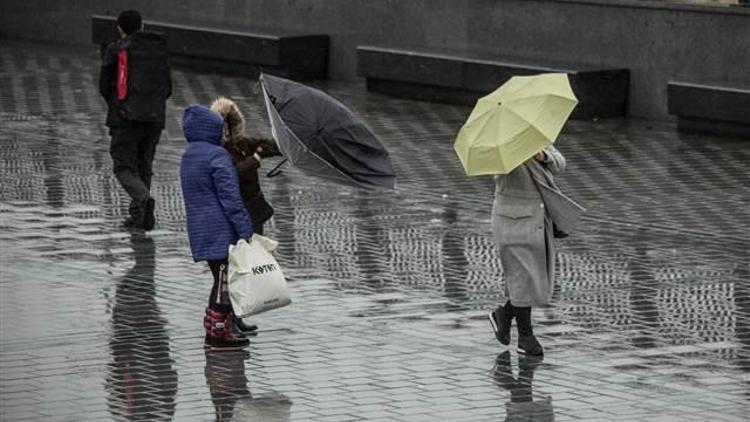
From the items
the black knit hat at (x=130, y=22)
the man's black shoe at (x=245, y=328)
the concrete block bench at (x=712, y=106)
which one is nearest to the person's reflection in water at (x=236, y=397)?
the man's black shoe at (x=245, y=328)

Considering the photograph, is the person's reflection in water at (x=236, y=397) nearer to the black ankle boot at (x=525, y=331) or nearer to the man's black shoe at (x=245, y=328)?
the man's black shoe at (x=245, y=328)

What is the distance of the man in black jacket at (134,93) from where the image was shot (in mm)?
15586

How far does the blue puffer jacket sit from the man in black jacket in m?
4.03

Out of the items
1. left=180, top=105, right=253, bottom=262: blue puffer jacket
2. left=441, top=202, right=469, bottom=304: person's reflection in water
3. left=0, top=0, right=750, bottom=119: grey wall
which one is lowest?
left=441, top=202, right=469, bottom=304: person's reflection in water

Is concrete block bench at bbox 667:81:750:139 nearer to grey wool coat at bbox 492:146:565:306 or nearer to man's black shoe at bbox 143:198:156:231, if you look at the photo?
man's black shoe at bbox 143:198:156:231

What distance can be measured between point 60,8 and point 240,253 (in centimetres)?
2039

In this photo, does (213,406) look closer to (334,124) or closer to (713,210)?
(334,124)

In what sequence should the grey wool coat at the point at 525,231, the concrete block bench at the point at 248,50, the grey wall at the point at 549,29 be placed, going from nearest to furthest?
the grey wool coat at the point at 525,231
the grey wall at the point at 549,29
the concrete block bench at the point at 248,50

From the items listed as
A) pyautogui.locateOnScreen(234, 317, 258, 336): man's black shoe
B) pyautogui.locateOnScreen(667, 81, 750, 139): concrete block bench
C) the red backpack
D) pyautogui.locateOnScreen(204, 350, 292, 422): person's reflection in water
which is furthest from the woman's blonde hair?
pyautogui.locateOnScreen(667, 81, 750, 139): concrete block bench

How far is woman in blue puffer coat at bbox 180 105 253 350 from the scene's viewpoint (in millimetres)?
11383

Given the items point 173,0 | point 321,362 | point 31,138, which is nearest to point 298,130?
point 321,362

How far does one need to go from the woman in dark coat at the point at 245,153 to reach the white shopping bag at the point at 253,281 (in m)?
0.58

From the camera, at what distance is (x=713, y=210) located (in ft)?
54.2

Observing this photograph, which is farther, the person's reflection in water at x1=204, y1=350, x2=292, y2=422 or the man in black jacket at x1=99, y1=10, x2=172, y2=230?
the man in black jacket at x1=99, y1=10, x2=172, y2=230
